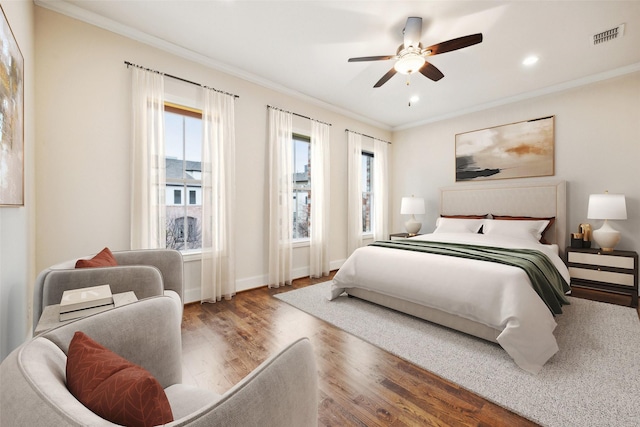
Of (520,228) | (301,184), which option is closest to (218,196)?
(301,184)

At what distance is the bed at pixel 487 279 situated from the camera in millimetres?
1929

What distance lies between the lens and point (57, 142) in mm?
2340

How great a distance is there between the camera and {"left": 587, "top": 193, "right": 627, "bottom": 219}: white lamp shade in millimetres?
3121

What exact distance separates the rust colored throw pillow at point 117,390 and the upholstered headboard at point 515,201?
485 cm

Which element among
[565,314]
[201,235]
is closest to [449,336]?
[565,314]

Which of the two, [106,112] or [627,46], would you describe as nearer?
[106,112]

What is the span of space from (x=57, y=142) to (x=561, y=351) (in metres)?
4.49

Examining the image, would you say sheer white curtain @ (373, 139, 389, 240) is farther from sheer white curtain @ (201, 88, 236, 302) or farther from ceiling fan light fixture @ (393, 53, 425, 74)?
sheer white curtain @ (201, 88, 236, 302)

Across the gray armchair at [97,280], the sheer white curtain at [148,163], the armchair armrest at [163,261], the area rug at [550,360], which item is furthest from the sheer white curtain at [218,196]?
the area rug at [550,360]

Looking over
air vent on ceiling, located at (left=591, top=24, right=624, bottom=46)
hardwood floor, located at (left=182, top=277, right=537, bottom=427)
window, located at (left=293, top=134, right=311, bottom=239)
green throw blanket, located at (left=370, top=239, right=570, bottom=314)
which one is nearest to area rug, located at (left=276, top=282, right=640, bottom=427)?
hardwood floor, located at (left=182, top=277, right=537, bottom=427)

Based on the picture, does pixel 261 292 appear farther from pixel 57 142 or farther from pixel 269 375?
pixel 269 375

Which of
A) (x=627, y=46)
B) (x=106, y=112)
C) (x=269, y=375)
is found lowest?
(x=269, y=375)

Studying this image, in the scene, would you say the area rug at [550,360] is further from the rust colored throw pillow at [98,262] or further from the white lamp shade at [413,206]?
the white lamp shade at [413,206]

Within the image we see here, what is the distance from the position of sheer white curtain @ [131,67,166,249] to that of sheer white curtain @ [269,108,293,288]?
1362mm
